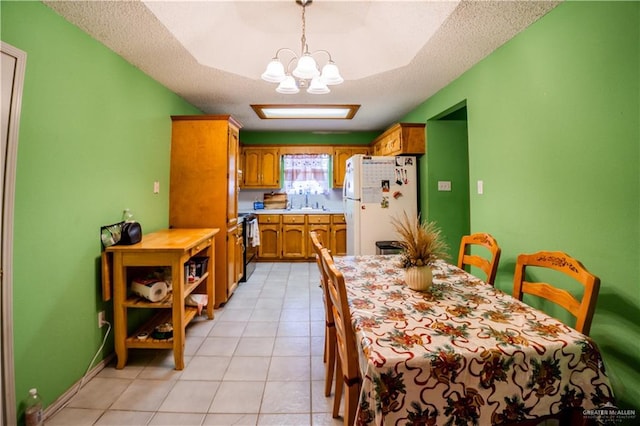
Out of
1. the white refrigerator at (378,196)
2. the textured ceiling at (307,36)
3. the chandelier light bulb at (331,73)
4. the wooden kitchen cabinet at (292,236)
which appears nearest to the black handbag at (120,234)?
the textured ceiling at (307,36)

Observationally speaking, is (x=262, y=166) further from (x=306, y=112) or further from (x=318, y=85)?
(x=318, y=85)

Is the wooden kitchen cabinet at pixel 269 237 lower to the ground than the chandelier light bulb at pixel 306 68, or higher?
lower

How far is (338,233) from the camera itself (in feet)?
16.1

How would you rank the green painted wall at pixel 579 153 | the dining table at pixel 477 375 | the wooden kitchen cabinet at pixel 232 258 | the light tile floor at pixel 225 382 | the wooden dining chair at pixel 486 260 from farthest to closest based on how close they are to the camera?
the wooden kitchen cabinet at pixel 232 258
the wooden dining chair at pixel 486 260
the light tile floor at pixel 225 382
the green painted wall at pixel 579 153
the dining table at pixel 477 375

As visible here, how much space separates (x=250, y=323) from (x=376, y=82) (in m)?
2.68

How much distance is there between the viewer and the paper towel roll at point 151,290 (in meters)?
1.99

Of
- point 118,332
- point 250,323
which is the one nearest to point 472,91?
point 250,323

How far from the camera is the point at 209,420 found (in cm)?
149

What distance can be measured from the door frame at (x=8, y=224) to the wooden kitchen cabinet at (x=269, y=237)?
11.7 feet

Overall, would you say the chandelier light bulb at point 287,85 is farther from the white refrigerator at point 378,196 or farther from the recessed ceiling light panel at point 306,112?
the white refrigerator at point 378,196

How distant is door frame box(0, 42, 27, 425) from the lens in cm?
129

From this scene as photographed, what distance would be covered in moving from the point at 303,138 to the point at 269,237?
1.98m

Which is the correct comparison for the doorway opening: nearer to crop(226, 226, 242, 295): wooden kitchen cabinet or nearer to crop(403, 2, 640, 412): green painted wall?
crop(403, 2, 640, 412): green painted wall

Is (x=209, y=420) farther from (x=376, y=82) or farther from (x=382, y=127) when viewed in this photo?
(x=382, y=127)
